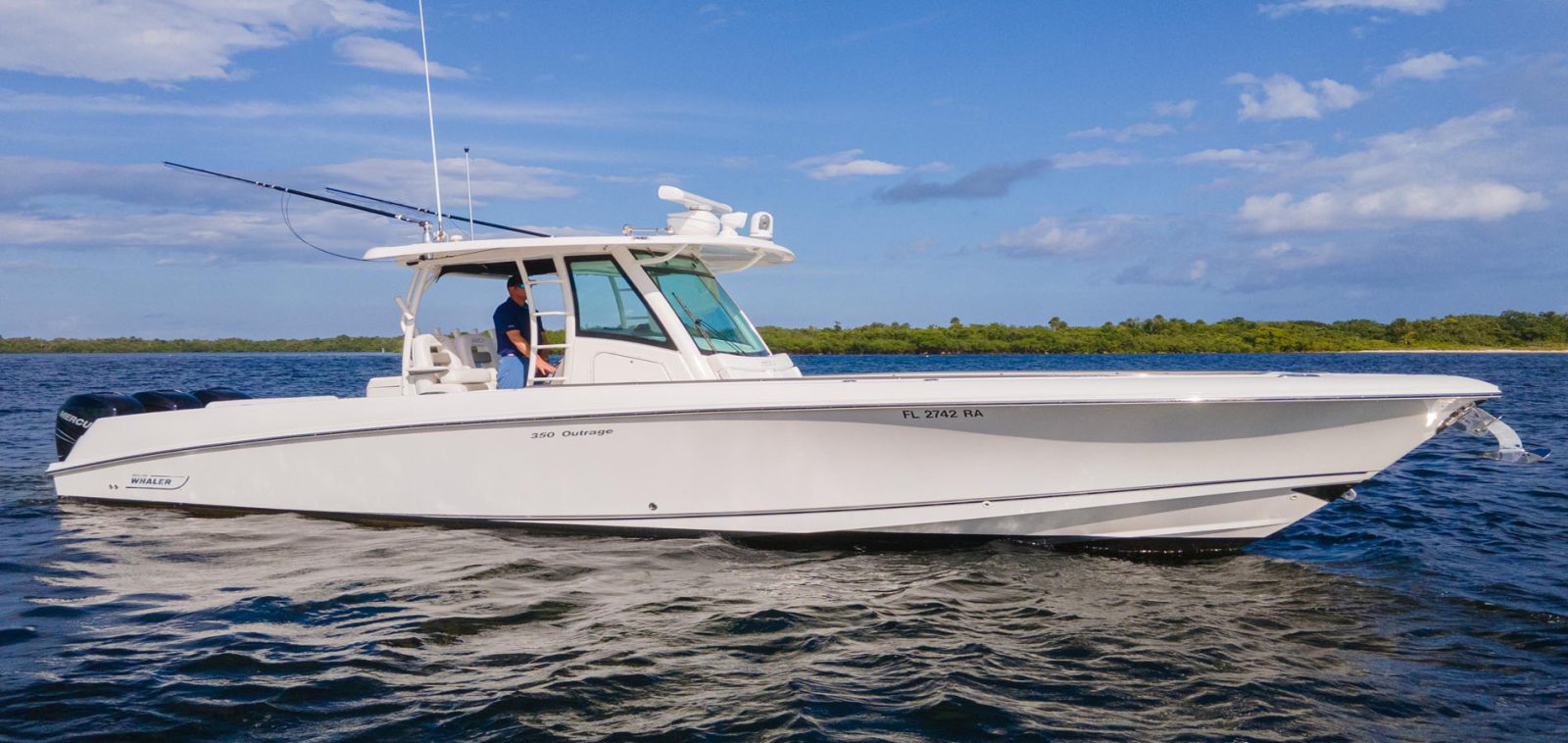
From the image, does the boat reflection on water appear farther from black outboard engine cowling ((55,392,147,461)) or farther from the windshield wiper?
black outboard engine cowling ((55,392,147,461))

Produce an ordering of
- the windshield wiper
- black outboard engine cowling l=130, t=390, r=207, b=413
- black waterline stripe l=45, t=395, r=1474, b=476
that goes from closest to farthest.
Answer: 1. black waterline stripe l=45, t=395, r=1474, b=476
2. the windshield wiper
3. black outboard engine cowling l=130, t=390, r=207, b=413

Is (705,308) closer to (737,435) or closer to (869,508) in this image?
(737,435)

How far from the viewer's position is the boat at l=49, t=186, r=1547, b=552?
5.85m

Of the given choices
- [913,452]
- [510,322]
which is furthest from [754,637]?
[510,322]

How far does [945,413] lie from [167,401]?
7.03m

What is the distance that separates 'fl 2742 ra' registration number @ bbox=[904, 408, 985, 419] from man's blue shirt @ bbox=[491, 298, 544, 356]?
3.26 metres

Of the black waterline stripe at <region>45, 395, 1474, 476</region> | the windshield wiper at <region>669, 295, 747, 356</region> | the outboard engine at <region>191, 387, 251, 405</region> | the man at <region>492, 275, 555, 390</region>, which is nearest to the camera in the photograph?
the black waterline stripe at <region>45, 395, 1474, 476</region>

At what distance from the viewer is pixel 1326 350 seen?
7650 cm

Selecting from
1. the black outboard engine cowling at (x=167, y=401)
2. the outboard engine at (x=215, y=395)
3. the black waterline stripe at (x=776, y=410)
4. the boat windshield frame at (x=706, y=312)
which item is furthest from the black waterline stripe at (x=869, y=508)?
the black outboard engine cowling at (x=167, y=401)

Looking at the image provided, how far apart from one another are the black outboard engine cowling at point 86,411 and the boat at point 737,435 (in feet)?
2.92

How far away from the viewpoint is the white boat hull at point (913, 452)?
5.82m

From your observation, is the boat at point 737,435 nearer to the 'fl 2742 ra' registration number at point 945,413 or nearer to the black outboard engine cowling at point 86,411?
the 'fl 2742 ra' registration number at point 945,413

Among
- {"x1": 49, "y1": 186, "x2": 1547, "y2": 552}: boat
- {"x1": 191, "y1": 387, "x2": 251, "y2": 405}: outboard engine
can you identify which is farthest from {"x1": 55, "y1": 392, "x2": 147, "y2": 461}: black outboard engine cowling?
{"x1": 49, "y1": 186, "x2": 1547, "y2": 552}: boat

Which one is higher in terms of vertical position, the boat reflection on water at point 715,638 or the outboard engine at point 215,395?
the outboard engine at point 215,395
